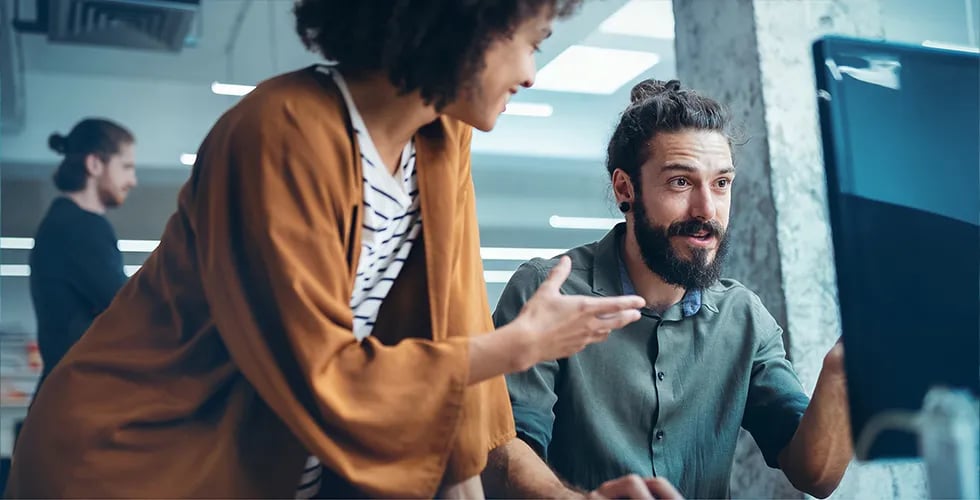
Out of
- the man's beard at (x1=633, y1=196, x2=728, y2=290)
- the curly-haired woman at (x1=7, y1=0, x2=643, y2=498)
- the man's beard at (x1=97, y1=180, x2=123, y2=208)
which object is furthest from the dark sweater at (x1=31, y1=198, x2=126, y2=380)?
the curly-haired woman at (x1=7, y1=0, x2=643, y2=498)

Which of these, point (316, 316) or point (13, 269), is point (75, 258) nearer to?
point (13, 269)

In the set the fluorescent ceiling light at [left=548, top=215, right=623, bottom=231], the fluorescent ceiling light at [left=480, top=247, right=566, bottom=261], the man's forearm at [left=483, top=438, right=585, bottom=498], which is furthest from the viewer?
the fluorescent ceiling light at [left=548, top=215, right=623, bottom=231]

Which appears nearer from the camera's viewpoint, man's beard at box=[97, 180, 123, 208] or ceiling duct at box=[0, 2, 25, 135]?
man's beard at box=[97, 180, 123, 208]

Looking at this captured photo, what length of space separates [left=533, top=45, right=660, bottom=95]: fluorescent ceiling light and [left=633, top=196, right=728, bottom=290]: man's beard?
3.15 m

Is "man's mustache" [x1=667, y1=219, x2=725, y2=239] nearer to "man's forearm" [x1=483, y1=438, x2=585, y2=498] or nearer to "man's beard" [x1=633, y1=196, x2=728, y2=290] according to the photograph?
"man's beard" [x1=633, y1=196, x2=728, y2=290]

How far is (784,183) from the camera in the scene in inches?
68.2

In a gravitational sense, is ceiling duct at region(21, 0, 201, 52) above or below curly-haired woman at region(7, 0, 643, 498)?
above

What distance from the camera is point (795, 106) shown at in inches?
69.9

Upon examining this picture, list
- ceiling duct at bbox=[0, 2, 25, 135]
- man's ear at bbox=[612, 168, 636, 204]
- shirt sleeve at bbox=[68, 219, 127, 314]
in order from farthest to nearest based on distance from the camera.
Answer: ceiling duct at bbox=[0, 2, 25, 135] < shirt sleeve at bbox=[68, 219, 127, 314] < man's ear at bbox=[612, 168, 636, 204]

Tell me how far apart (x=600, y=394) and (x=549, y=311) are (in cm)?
52

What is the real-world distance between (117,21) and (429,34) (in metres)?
2.38

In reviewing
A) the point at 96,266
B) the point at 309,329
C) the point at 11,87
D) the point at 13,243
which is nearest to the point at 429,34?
the point at 309,329

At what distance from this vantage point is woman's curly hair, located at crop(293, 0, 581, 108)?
819mm

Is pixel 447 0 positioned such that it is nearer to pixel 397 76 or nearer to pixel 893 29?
pixel 397 76
